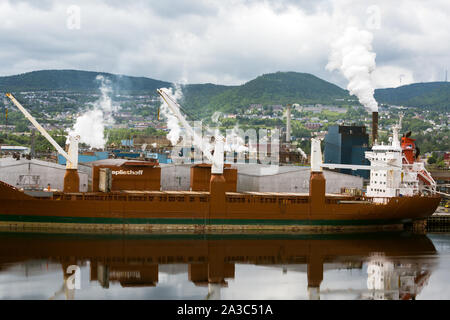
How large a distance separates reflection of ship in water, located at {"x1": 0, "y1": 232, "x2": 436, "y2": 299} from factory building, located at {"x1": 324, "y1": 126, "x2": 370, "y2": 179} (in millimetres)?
33738

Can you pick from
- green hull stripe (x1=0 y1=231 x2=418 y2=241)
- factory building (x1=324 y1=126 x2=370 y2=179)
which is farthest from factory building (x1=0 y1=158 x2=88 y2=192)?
factory building (x1=324 y1=126 x2=370 y2=179)

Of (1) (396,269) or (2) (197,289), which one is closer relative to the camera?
(2) (197,289)

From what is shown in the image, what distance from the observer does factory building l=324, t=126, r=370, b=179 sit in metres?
74.4

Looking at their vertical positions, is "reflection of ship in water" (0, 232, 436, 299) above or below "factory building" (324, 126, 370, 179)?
below

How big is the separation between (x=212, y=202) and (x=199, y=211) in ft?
3.61

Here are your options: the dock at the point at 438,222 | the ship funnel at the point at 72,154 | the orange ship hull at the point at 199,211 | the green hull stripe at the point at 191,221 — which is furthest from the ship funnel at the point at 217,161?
the dock at the point at 438,222

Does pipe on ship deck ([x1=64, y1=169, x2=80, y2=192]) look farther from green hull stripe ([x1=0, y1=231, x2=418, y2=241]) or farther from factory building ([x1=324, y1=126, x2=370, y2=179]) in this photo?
factory building ([x1=324, y1=126, x2=370, y2=179])

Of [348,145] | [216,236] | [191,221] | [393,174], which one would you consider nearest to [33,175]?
[191,221]

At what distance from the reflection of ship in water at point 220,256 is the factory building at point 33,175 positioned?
26.1 feet

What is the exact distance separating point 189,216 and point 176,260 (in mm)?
8713

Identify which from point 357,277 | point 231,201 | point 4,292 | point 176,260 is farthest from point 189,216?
point 4,292

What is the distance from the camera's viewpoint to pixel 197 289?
88.9 ft

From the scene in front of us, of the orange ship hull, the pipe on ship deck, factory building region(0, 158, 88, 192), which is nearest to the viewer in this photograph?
the orange ship hull
